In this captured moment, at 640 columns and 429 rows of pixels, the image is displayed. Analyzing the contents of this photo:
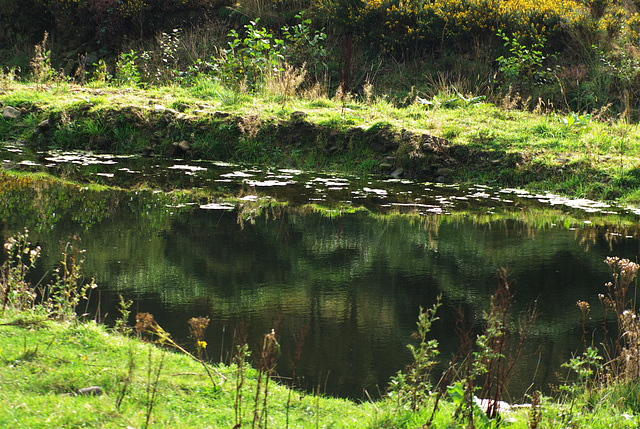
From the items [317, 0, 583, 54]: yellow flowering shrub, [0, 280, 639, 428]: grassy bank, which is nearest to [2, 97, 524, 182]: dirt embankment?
[317, 0, 583, 54]: yellow flowering shrub

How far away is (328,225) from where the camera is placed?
325 inches

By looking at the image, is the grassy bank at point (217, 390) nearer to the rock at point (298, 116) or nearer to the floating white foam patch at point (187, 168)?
the floating white foam patch at point (187, 168)

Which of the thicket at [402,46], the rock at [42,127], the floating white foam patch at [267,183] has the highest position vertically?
the thicket at [402,46]

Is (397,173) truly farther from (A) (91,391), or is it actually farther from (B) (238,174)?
(A) (91,391)

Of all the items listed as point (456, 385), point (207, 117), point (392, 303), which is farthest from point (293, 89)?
point (456, 385)

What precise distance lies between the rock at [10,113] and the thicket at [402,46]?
8.07ft

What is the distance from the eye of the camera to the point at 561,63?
52.9 ft

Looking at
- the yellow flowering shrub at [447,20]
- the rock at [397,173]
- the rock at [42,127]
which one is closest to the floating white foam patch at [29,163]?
the rock at [42,127]

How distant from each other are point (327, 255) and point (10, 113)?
961cm

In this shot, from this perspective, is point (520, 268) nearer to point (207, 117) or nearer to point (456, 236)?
point (456, 236)

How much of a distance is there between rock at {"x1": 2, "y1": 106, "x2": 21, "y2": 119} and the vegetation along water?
14 cm

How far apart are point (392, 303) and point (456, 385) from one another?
2096 millimetres

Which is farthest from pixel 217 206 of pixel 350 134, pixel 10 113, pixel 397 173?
pixel 10 113

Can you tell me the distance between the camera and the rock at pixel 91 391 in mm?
3336
